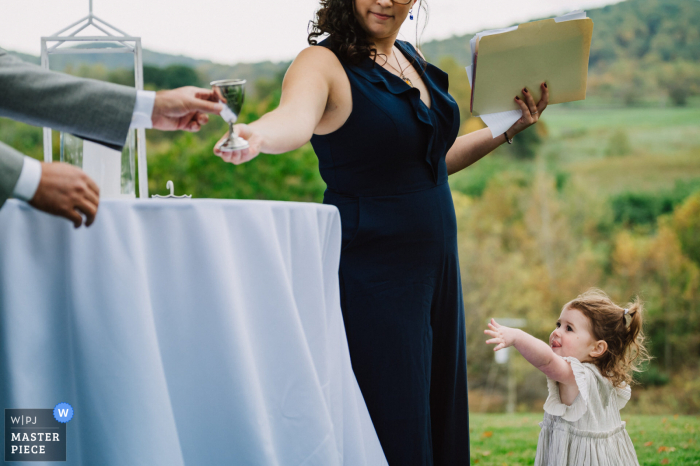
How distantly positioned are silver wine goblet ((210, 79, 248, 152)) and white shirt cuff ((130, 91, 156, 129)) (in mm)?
122

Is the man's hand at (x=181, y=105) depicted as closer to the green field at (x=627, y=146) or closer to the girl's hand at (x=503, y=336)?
the girl's hand at (x=503, y=336)

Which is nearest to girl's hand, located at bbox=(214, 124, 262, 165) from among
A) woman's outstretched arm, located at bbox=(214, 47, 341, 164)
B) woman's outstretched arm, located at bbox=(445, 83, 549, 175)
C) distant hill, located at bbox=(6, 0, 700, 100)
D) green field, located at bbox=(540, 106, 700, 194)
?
woman's outstretched arm, located at bbox=(214, 47, 341, 164)

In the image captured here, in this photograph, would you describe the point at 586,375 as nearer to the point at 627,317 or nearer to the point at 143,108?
the point at 627,317

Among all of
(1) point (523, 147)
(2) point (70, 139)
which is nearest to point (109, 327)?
(2) point (70, 139)

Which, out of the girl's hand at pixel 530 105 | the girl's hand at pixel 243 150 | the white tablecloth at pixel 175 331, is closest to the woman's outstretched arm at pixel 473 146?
the girl's hand at pixel 530 105

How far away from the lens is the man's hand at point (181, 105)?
1.17m

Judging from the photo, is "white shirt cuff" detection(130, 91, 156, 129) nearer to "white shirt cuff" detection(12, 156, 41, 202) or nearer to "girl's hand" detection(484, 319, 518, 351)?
"white shirt cuff" detection(12, 156, 41, 202)

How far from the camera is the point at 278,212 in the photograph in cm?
124

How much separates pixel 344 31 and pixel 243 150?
659mm

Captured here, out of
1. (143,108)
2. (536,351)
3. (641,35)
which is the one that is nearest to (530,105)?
(536,351)

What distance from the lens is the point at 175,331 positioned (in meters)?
1.12

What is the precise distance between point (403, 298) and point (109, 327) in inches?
30.7

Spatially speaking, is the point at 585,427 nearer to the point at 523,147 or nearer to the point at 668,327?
the point at 668,327

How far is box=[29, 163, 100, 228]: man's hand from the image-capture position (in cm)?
95
